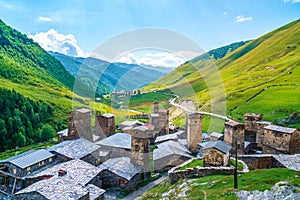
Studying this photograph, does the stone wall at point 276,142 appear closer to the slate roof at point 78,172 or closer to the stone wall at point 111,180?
the stone wall at point 111,180

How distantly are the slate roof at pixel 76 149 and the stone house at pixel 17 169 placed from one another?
337 cm

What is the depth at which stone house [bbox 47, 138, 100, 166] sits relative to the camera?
148ft

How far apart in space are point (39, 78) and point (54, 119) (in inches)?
2930

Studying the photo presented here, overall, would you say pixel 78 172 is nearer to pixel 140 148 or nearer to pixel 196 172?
pixel 140 148

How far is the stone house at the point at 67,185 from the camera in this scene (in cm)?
2836

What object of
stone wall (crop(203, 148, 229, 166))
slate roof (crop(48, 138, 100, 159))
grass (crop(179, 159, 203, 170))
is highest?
stone wall (crop(203, 148, 229, 166))

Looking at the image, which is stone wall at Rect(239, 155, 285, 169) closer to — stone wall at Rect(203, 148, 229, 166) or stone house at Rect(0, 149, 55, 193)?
stone wall at Rect(203, 148, 229, 166)

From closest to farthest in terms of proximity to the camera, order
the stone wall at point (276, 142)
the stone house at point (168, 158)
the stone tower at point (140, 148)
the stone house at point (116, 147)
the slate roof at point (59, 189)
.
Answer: the slate roof at point (59, 189), the stone tower at point (140, 148), the stone wall at point (276, 142), the stone house at point (168, 158), the stone house at point (116, 147)

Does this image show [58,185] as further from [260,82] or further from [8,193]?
[260,82]

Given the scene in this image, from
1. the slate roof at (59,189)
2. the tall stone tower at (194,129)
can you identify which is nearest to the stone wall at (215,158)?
the slate roof at (59,189)

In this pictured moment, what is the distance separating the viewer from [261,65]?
169000 millimetres

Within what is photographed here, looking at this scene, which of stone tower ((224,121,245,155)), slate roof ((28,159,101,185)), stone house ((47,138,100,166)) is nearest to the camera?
slate roof ((28,159,101,185))

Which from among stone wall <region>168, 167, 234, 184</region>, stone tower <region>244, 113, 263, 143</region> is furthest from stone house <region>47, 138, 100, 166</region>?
stone tower <region>244, 113, 263, 143</region>

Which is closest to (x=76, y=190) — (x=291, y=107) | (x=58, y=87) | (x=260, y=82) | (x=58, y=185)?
(x=58, y=185)
